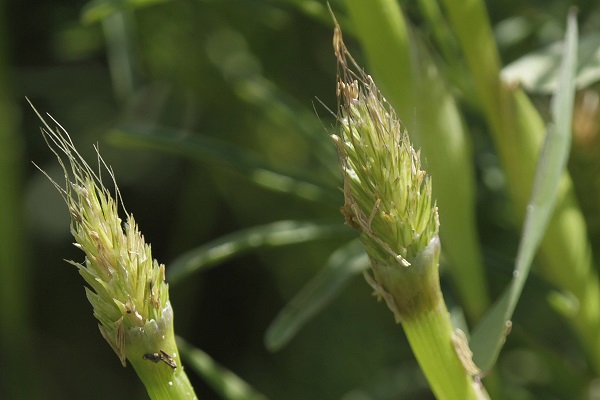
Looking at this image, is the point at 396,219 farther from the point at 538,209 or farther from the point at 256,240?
the point at 256,240

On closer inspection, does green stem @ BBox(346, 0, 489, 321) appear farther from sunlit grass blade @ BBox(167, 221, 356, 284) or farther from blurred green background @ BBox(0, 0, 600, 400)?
blurred green background @ BBox(0, 0, 600, 400)

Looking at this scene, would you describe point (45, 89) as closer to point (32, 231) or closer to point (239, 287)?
point (32, 231)

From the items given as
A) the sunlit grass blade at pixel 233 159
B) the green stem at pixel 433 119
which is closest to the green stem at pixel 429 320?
the green stem at pixel 433 119

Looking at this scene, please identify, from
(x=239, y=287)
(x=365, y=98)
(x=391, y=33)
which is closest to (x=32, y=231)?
(x=239, y=287)

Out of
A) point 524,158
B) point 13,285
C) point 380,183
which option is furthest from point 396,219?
point 13,285

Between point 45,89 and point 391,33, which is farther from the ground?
point 391,33

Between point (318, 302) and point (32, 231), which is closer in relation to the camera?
point (318, 302)

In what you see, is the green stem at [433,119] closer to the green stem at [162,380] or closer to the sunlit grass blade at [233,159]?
the sunlit grass blade at [233,159]
